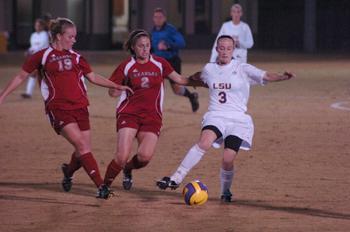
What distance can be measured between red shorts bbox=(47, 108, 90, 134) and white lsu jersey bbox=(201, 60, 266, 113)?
131 centimetres

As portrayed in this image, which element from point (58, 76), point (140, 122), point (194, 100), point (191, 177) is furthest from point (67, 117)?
point (194, 100)

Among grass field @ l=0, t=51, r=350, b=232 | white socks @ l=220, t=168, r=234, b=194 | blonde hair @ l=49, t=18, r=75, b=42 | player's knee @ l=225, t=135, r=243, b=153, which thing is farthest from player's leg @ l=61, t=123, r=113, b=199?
player's knee @ l=225, t=135, r=243, b=153

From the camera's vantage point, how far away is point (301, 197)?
983 centimetres

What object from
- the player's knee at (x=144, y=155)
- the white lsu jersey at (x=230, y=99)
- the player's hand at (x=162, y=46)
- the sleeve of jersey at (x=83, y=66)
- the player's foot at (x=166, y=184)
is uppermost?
the sleeve of jersey at (x=83, y=66)

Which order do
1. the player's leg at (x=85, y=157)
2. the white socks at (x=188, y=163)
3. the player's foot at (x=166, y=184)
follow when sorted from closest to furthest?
the player's foot at (x=166, y=184), the white socks at (x=188, y=163), the player's leg at (x=85, y=157)

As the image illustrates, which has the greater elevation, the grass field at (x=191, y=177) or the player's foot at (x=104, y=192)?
the player's foot at (x=104, y=192)

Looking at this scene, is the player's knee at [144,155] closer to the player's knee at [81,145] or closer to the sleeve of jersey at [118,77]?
the player's knee at [81,145]

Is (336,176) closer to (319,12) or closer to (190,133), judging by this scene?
(190,133)

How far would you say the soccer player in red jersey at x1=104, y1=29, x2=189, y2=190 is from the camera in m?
9.69

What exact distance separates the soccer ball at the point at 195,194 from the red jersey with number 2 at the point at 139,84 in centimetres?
103

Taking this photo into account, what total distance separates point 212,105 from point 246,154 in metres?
3.45

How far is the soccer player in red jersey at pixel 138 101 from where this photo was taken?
9.69 m

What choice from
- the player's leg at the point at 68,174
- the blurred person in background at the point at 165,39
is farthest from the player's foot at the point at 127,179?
the blurred person in background at the point at 165,39

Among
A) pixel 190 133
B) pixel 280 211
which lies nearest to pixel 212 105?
pixel 280 211
